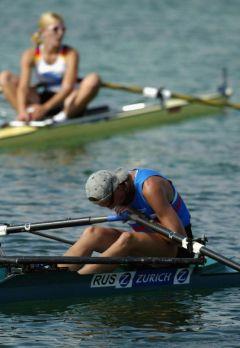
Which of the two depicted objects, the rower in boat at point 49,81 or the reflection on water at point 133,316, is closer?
the reflection on water at point 133,316

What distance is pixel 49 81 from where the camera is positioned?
695 inches

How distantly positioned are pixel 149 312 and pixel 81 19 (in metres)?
20.5

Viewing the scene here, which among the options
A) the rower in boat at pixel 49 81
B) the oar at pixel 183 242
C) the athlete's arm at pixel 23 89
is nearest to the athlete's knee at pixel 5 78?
the rower in boat at pixel 49 81

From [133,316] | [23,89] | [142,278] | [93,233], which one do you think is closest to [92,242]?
[93,233]

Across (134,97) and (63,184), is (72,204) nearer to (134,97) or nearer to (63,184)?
(63,184)

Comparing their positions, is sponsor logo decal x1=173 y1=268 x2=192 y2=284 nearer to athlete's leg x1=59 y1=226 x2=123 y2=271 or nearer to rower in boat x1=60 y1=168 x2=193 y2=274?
rower in boat x1=60 y1=168 x2=193 y2=274

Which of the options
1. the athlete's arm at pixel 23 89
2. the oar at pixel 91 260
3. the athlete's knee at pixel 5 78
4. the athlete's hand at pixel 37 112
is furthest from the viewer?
the athlete's knee at pixel 5 78

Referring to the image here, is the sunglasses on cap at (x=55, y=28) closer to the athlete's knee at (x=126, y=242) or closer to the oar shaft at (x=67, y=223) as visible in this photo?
the oar shaft at (x=67, y=223)

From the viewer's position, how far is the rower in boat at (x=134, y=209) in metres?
9.99

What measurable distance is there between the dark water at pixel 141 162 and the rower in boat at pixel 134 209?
0.50 m

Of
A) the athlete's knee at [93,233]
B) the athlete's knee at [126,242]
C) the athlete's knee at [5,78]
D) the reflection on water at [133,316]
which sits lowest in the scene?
the reflection on water at [133,316]

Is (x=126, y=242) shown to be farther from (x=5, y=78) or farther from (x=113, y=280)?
(x=5, y=78)

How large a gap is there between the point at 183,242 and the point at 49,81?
7.99m

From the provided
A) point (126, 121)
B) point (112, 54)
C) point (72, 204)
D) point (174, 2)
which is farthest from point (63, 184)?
point (174, 2)
